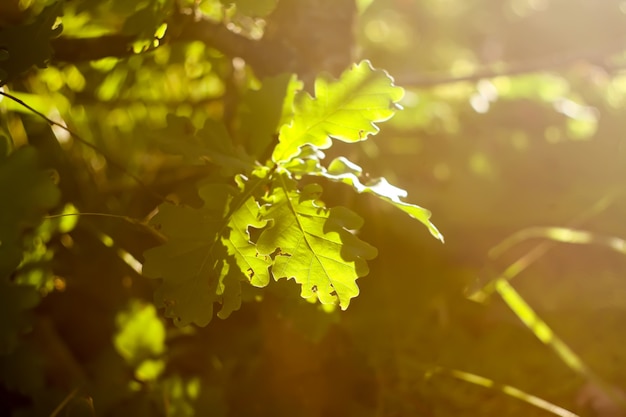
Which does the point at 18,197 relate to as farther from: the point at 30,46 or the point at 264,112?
the point at 264,112

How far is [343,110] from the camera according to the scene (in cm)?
97

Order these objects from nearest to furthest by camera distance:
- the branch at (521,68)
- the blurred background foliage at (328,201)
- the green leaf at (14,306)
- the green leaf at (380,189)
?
1. the green leaf at (380,189)
2. the green leaf at (14,306)
3. the blurred background foliage at (328,201)
4. the branch at (521,68)

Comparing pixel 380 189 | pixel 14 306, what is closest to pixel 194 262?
pixel 380 189

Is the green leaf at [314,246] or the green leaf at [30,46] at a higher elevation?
the green leaf at [30,46]

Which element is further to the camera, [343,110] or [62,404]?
[62,404]

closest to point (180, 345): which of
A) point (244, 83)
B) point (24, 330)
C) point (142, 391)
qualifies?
point (142, 391)

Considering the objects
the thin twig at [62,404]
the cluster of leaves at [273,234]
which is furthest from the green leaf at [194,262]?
the thin twig at [62,404]

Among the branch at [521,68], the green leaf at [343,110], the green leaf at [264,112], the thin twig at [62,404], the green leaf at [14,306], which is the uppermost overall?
the green leaf at [343,110]

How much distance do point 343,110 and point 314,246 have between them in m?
0.22

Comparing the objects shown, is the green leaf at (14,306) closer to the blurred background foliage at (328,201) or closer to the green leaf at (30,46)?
the blurred background foliage at (328,201)

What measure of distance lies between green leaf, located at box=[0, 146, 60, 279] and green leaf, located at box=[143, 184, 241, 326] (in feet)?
0.73

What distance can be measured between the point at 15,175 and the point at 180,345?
0.57 m

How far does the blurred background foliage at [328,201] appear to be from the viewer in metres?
1.20

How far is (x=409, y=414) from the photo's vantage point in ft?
4.20
